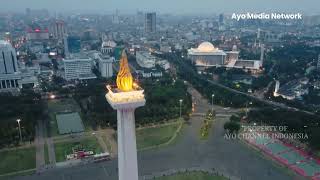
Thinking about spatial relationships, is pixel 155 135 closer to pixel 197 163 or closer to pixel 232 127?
pixel 197 163

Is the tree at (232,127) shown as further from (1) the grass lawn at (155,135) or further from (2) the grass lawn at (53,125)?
(2) the grass lawn at (53,125)

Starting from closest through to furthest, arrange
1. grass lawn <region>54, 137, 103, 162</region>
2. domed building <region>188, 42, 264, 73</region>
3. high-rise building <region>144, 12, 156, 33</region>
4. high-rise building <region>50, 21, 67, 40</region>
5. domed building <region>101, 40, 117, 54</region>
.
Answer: grass lawn <region>54, 137, 103, 162</region> < domed building <region>188, 42, 264, 73</region> < domed building <region>101, 40, 117, 54</region> < high-rise building <region>50, 21, 67, 40</region> < high-rise building <region>144, 12, 156, 33</region>

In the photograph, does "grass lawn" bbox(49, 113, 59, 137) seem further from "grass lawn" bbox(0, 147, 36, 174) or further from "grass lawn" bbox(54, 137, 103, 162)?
"grass lawn" bbox(0, 147, 36, 174)

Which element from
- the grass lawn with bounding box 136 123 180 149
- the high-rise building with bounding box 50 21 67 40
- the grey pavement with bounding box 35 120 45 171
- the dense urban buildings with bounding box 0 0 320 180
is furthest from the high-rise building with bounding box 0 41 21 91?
the high-rise building with bounding box 50 21 67 40

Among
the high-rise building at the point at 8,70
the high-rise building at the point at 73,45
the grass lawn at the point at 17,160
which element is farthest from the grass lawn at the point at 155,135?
the high-rise building at the point at 73,45

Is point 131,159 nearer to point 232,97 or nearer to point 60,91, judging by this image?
point 232,97

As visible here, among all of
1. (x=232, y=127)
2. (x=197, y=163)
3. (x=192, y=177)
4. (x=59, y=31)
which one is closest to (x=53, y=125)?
(x=197, y=163)
